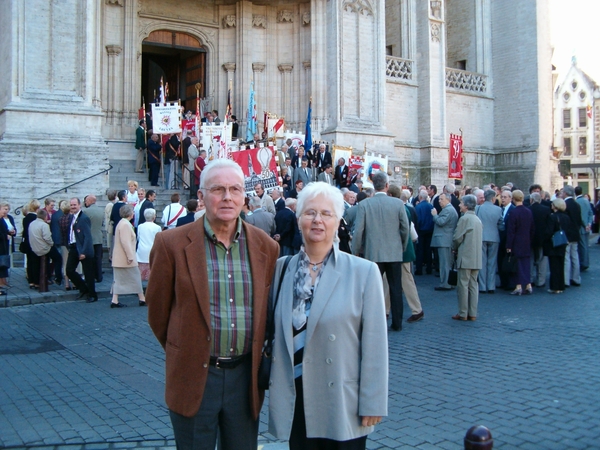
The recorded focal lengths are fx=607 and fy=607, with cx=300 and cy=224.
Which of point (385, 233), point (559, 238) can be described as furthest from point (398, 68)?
point (385, 233)

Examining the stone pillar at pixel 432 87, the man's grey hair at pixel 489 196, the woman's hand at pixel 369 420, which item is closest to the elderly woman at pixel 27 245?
the man's grey hair at pixel 489 196

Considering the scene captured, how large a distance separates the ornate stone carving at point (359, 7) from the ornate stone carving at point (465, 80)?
18.9 ft

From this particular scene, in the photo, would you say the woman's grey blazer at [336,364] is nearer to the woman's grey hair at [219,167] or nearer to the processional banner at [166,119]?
the woman's grey hair at [219,167]

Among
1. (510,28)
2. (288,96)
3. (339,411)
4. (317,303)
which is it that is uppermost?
(510,28)

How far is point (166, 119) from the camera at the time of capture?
17281 millimetres

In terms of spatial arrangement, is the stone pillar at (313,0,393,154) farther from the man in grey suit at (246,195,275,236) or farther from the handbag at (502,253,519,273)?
the man in grey suit at (246,195,275,236)

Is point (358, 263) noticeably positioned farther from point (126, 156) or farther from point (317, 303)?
point (126, 156)

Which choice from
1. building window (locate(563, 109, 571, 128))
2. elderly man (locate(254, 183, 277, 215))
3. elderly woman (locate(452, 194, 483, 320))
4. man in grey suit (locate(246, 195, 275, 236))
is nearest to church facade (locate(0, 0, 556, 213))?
elderly man (locate(254, 183, 277, 215))

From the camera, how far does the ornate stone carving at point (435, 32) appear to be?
2522cm

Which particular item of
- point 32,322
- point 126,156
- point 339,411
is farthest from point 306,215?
point 126,156

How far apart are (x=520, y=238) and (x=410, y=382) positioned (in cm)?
645

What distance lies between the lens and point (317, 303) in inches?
112

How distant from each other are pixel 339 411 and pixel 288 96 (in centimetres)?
2145

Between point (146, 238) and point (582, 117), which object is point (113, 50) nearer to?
point (146, 238)
